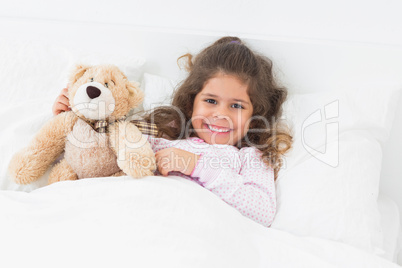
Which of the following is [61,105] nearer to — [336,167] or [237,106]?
[237,106]

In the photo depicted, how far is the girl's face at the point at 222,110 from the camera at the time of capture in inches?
41.3

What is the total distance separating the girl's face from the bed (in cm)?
16

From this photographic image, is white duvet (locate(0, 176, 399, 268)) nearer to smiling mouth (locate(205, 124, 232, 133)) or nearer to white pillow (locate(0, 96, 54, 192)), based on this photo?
white pillow (locate(0, 96, 54, 192))

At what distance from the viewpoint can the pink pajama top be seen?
91cm

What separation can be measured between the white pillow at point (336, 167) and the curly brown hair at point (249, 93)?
0.05 meters

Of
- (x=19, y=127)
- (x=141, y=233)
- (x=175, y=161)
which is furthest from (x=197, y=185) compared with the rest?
(x=19, y=127)

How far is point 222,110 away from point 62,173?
0.46 metres

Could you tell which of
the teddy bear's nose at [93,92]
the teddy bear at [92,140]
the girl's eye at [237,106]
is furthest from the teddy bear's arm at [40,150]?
the girl's eye at [237,106]

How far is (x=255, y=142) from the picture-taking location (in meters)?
1.16

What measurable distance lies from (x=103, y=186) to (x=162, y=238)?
7.8 inches

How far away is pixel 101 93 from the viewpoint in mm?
793

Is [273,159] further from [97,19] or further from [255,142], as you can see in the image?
[97,19]

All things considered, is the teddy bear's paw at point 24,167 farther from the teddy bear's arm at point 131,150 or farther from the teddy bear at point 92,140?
the teddy bear's arm at point 131,150

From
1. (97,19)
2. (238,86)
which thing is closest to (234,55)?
(238,86)
